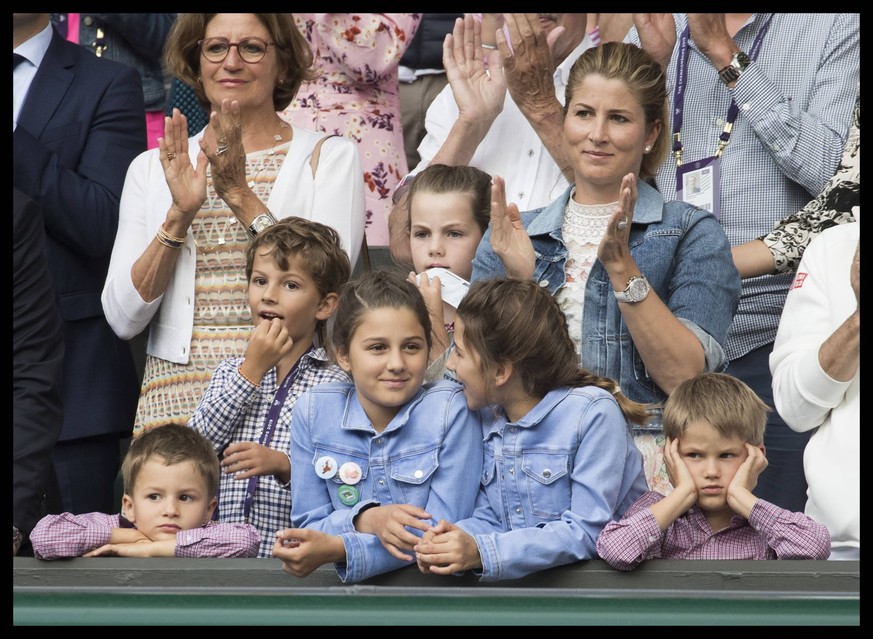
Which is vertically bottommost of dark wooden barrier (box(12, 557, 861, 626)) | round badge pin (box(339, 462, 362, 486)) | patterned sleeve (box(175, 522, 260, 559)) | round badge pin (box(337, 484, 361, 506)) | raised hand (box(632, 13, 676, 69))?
dark wooden barrier (box(12, 557, 861, 626))

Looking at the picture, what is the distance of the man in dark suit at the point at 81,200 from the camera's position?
4031 millimetres

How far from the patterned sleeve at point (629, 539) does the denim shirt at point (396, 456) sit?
35 centimetres

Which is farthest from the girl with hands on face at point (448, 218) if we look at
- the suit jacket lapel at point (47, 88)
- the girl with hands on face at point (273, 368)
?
the suit jacket lapel at point (47, 88)

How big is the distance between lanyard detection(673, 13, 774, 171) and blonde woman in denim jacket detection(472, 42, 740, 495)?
0.53 meters

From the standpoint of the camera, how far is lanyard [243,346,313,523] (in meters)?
3.61

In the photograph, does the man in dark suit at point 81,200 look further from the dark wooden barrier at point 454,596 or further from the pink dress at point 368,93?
the dark wooden barrier at point 454,596

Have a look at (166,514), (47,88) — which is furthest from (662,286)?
(47,88)

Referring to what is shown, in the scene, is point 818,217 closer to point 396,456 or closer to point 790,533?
point 790,533

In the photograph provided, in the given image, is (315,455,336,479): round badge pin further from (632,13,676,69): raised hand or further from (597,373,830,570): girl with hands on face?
(632,13,676,69): raised hand

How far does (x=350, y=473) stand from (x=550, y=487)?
1.45ft

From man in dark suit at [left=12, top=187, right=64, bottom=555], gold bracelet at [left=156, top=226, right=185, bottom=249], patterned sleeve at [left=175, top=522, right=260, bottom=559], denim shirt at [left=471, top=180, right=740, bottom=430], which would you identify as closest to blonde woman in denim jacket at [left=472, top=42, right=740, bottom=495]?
denim shirt at [left=471, top=180, right=740, bottom=430]

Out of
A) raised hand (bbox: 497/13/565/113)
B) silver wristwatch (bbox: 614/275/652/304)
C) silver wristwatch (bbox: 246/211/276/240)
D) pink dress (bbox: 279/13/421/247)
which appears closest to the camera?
silver wristwatch (bbox: 614/275/652/304)

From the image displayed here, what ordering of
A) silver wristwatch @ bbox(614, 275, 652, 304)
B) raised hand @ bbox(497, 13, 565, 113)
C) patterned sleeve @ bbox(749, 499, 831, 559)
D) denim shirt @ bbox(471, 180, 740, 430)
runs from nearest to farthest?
patterned sleeve @ bbox(749, 499, 831, 559), silver wristwatch @ bbox(614, 275, 652, 304), denim shirt @ bbox(471, 180, 740, 430), raised hand @ bbox(497, 13, 565, 113)
